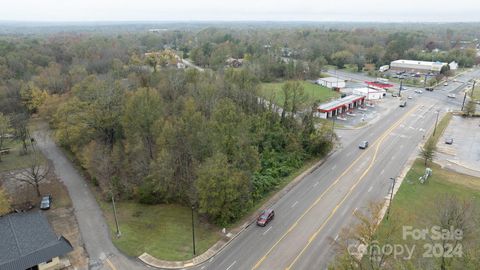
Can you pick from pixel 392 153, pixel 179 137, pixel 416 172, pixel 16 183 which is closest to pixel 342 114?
pixel 392 153

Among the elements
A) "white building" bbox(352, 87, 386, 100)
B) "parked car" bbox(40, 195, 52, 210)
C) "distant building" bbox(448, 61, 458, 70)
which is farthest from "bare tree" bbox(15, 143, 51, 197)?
"distant building" bbox(448, 61, 458, 70)

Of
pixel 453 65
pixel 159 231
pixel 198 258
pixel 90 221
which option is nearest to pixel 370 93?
pixel 159 231

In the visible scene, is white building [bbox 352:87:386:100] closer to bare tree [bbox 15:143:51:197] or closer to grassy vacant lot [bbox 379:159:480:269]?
grassy vacant lot [bbox 379:159:480:269]

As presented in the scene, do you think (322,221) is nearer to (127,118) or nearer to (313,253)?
(313,253)

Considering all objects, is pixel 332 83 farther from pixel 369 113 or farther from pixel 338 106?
pixel 338 106

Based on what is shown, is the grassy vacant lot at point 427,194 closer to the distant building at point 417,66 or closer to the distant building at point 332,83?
the distant building at point 332,83
